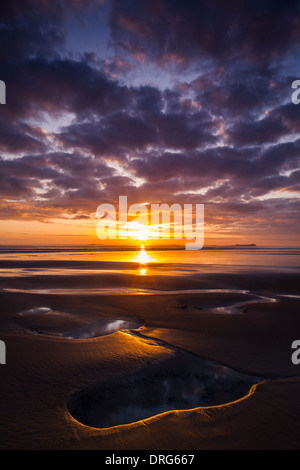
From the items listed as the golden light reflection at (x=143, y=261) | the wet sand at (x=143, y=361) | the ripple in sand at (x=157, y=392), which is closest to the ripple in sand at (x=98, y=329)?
the wet sand at (x=143, y=361)

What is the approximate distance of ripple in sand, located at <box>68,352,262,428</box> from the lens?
10.5 ft

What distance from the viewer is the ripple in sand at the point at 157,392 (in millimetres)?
3207

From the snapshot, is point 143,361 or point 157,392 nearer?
point 157,392

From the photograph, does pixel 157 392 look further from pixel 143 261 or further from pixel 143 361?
pixel 143 261

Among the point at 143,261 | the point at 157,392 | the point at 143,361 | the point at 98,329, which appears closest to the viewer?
the point at 157,392

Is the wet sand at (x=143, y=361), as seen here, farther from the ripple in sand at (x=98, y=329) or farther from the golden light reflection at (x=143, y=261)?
the golden light reflection at (x=143, y=261)

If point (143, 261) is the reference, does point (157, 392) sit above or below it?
above

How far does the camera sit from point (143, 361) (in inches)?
180

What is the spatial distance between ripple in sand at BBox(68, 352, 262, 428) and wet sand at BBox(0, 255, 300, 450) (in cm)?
11

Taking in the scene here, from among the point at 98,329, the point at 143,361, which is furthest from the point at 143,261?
the point at 143,361

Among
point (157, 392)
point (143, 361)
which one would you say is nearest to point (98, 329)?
point (143, 361)

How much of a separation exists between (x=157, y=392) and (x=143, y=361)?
2.97ft

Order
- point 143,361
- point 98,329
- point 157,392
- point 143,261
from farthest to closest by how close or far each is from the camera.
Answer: point 143,261, point 98,329, point 143,361, point 157,392
